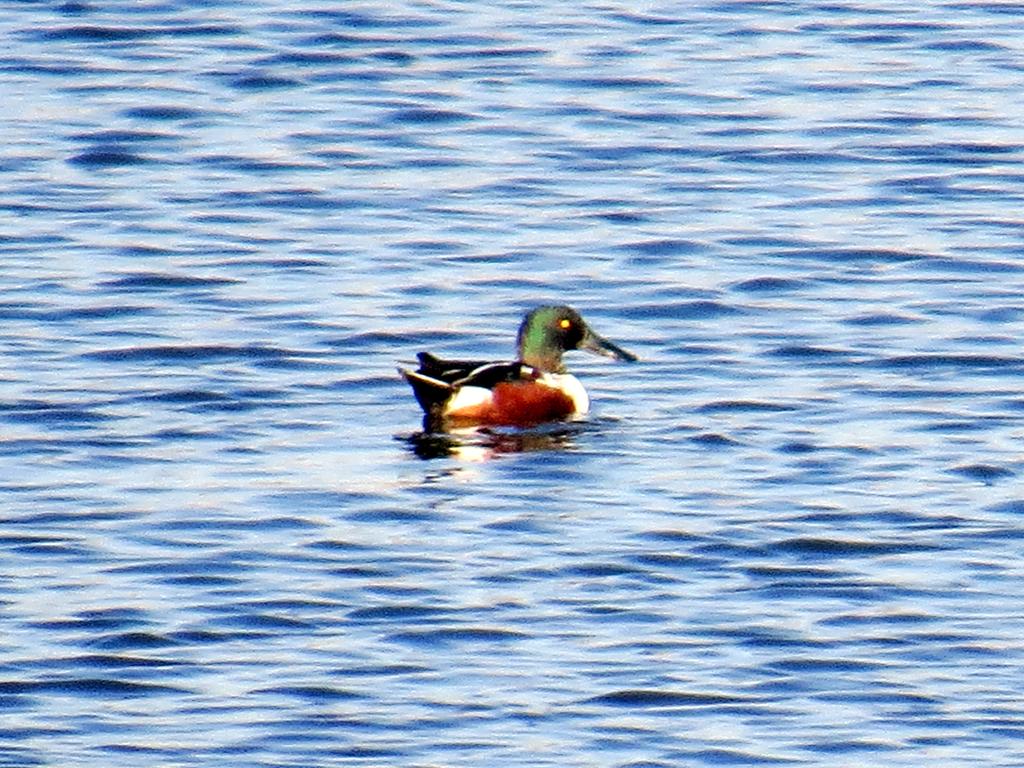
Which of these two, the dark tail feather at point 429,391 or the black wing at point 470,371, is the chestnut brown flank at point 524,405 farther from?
the dark tail feather at point 429,391

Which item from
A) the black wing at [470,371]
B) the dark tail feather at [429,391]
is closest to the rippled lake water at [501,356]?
the dark tail feather at [429,391]

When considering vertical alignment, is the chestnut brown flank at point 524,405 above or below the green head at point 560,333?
below

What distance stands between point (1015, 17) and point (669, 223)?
285 inches

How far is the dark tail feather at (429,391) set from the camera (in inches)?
526

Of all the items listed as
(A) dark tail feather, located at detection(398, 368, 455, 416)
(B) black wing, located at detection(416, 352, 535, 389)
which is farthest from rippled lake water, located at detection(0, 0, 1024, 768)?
(B) black wing, located at detection(416, 352, 535, 389)

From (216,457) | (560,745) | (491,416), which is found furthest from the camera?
(491,416)

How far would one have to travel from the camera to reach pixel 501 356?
15.0 meters

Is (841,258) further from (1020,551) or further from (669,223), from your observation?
(1020,551)

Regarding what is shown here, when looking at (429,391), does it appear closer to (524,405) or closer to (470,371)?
(470,371)

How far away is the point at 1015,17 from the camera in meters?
23.5

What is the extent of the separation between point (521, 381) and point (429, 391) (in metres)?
0.74

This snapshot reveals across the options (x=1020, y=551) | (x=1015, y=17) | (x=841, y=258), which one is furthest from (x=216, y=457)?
(x=1015, y=17)

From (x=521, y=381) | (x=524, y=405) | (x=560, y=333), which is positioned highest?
(x=560, y=333)

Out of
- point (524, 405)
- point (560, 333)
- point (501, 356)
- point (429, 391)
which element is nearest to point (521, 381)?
point (524, 405)
